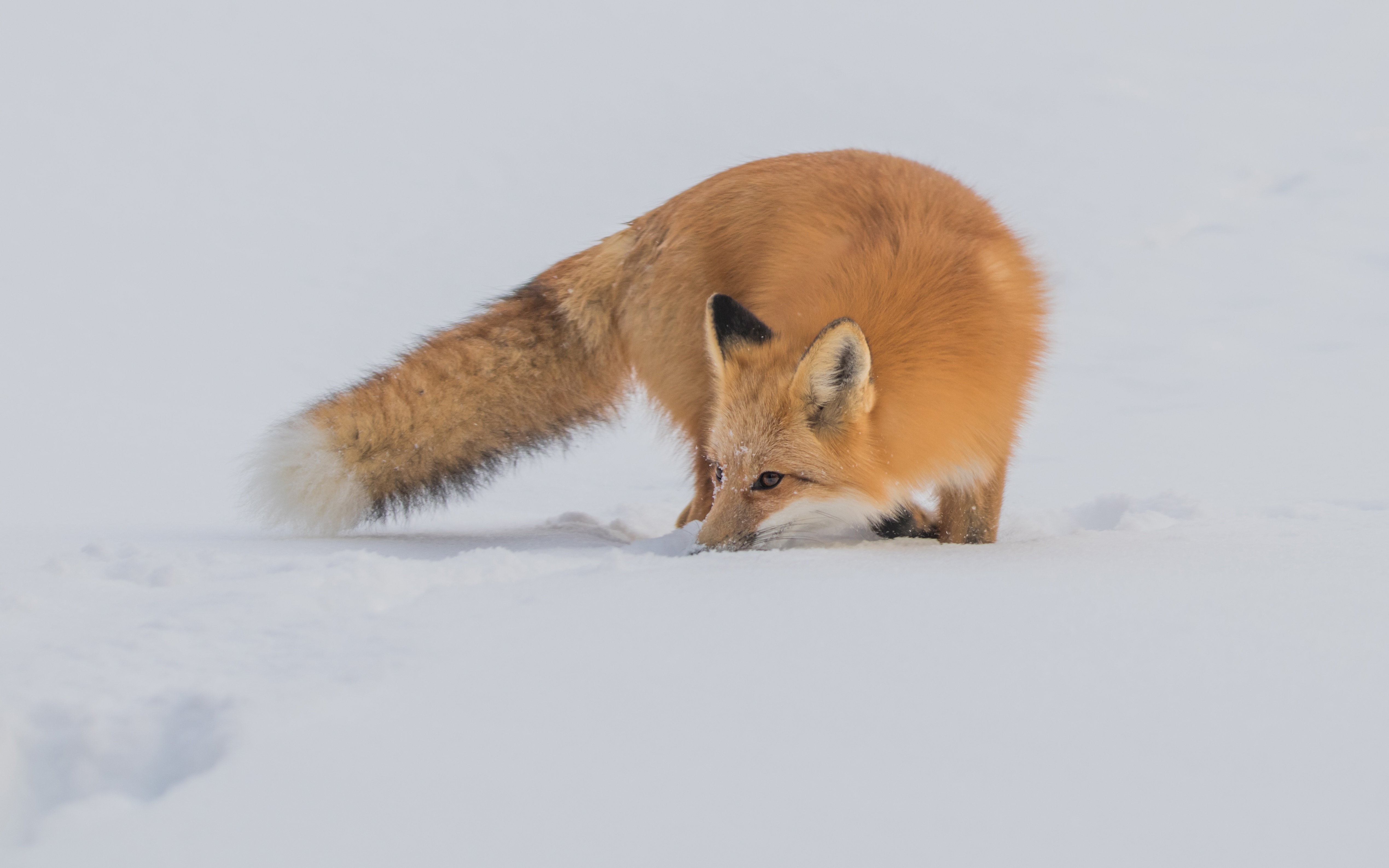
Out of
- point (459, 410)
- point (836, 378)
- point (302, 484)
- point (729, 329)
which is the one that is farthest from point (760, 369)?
point (302, 484)

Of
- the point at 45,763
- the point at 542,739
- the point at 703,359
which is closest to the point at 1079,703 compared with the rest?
the point at 542,739

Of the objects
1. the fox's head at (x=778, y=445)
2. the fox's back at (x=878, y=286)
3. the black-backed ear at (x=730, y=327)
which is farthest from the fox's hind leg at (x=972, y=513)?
the black-backed ear at (x=730, y=327)

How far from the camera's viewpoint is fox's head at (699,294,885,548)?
9.80 ft

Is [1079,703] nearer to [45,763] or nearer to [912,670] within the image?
[912,670]

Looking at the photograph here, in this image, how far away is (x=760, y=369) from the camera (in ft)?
10.1

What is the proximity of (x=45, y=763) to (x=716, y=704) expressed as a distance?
3.40ft

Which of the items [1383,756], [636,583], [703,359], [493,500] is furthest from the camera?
[493,500]

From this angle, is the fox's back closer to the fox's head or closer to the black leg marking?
the fox's head

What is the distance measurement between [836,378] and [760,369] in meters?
0.29

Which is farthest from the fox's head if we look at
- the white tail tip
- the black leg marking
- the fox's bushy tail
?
the white tail tip

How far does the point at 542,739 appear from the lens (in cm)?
145

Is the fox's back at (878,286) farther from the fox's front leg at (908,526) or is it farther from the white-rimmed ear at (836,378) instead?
→ the fox's front leg at (908,526)

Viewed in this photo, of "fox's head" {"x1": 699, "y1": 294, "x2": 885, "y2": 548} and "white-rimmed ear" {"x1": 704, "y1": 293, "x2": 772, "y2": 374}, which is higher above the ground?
"white-rimmed ear" {"x1": 704, "y1": 293, "x2": 772, "y2": 374}

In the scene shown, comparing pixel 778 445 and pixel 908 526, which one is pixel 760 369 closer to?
pixel 778 445
